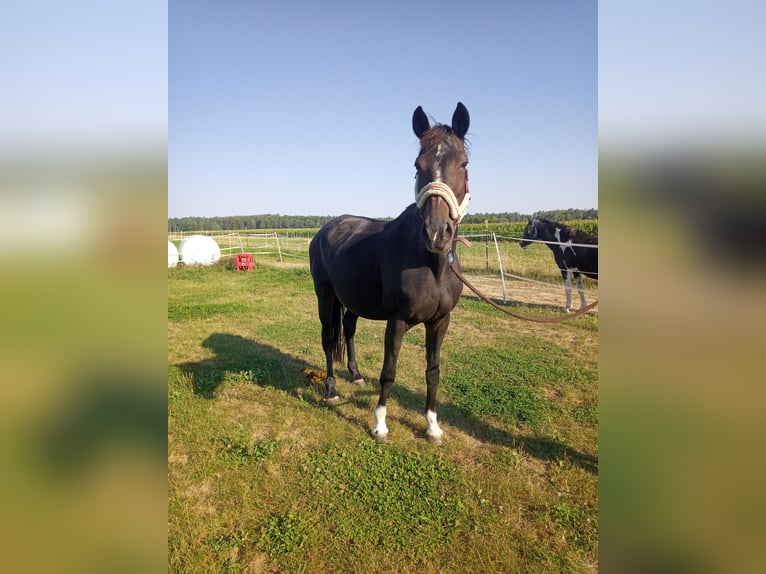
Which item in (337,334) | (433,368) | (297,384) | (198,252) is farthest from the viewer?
(198,252)

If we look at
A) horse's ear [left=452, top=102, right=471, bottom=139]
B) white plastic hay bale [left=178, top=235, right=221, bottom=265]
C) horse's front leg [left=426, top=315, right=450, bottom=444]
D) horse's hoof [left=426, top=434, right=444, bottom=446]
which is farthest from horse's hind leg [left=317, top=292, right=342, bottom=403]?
white plastic hay bale [left=178, top=235, right=221, bottom=265]

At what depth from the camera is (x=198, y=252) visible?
56.1 ft

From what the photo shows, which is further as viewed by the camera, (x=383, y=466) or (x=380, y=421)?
(x=380, y=421)

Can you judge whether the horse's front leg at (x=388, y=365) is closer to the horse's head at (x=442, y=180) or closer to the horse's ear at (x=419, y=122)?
the horse's head at (x=442, y=180)

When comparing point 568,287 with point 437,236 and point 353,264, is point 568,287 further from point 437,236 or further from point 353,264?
point 437,236

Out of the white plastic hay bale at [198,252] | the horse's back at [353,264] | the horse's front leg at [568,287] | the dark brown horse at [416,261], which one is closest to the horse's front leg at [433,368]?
the dark brown horse at [416,261]

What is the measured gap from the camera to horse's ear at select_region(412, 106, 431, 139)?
A: 3018mm

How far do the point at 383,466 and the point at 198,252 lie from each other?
1675 cm

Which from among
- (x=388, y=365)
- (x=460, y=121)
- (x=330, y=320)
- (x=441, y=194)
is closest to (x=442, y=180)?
(x=441, y=194)

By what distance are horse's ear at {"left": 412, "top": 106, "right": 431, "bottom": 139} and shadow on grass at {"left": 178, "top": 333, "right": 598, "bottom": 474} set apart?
2796 mm
